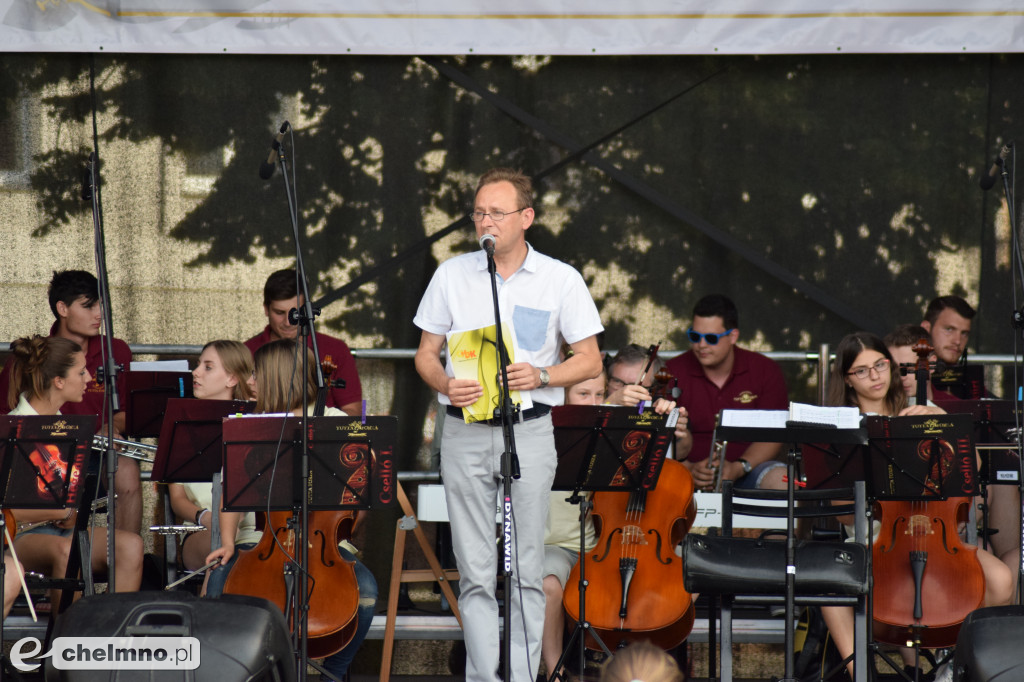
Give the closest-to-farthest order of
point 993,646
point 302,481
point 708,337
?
point 993,646, point 302,481, point 708,337

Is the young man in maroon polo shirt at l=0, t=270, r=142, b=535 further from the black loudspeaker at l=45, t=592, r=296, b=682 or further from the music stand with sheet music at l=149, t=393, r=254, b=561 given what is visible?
the black loudspeaker at l=45, t=592, r=296, b=682

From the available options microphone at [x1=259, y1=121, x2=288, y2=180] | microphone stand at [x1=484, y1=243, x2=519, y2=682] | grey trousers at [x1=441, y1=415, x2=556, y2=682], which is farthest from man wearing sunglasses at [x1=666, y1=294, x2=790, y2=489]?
microphone at [x1=259, y1=121, x2=288, y2=180]

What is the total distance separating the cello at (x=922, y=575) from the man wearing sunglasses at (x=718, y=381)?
45.0 inches

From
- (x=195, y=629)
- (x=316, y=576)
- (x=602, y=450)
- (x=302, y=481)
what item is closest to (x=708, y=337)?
(x=602, y=450)

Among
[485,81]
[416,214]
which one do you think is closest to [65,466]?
[416,214]

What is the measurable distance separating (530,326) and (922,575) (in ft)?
6.16

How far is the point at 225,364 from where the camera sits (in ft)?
17.9

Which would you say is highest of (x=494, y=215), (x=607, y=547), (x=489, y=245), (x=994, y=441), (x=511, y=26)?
(x=511, y=26)

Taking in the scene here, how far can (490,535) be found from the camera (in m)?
4.21

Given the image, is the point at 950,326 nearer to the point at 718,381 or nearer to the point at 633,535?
the point at 718,381

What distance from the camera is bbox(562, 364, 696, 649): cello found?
4652 millimetres

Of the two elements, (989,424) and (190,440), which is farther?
(989,424)

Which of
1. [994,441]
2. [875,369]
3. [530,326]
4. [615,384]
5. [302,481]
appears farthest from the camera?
[615,384]

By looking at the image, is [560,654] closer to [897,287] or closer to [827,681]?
[827,681]
